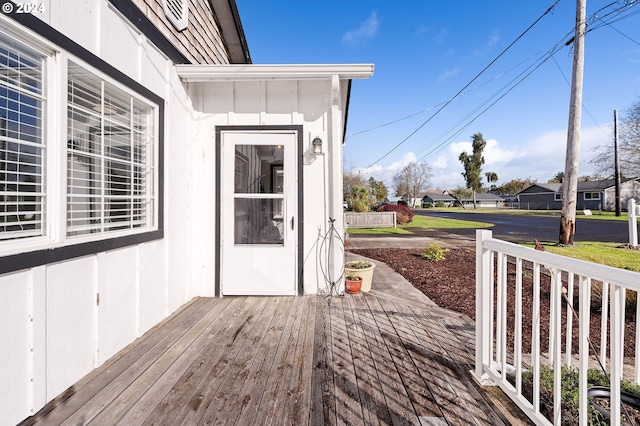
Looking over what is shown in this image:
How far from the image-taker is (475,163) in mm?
47156

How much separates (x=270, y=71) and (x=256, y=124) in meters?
0.64

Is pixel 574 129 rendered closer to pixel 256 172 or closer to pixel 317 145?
pixel 317 145

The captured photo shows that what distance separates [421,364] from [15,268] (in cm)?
255

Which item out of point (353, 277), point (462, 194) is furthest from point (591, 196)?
point (353, 277)

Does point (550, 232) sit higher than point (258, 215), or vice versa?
point (258, 215)

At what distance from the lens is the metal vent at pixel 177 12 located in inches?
117

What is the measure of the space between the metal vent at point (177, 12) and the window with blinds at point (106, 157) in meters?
1.16

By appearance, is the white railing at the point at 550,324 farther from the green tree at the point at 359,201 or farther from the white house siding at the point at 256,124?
the green tree at the point at 359,201

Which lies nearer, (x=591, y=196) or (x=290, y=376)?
(x=290, y=376)

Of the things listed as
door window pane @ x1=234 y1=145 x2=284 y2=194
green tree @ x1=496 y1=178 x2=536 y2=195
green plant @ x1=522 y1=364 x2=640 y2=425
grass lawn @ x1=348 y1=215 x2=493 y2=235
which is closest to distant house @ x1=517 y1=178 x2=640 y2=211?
green tree @ x1=496 y1=178 x2=536 y2=195

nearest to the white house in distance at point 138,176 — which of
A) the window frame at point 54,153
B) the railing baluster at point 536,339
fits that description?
the window frame at point 54,153

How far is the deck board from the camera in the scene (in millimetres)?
1553

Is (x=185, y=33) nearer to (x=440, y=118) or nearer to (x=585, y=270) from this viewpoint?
(x=585, y=270)

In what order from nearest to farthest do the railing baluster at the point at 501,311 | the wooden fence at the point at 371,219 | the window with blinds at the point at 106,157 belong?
the railing baluster at the point at 501,311, the window with blinds at the point at 106,157, the wooden fence at the point at 371,219
